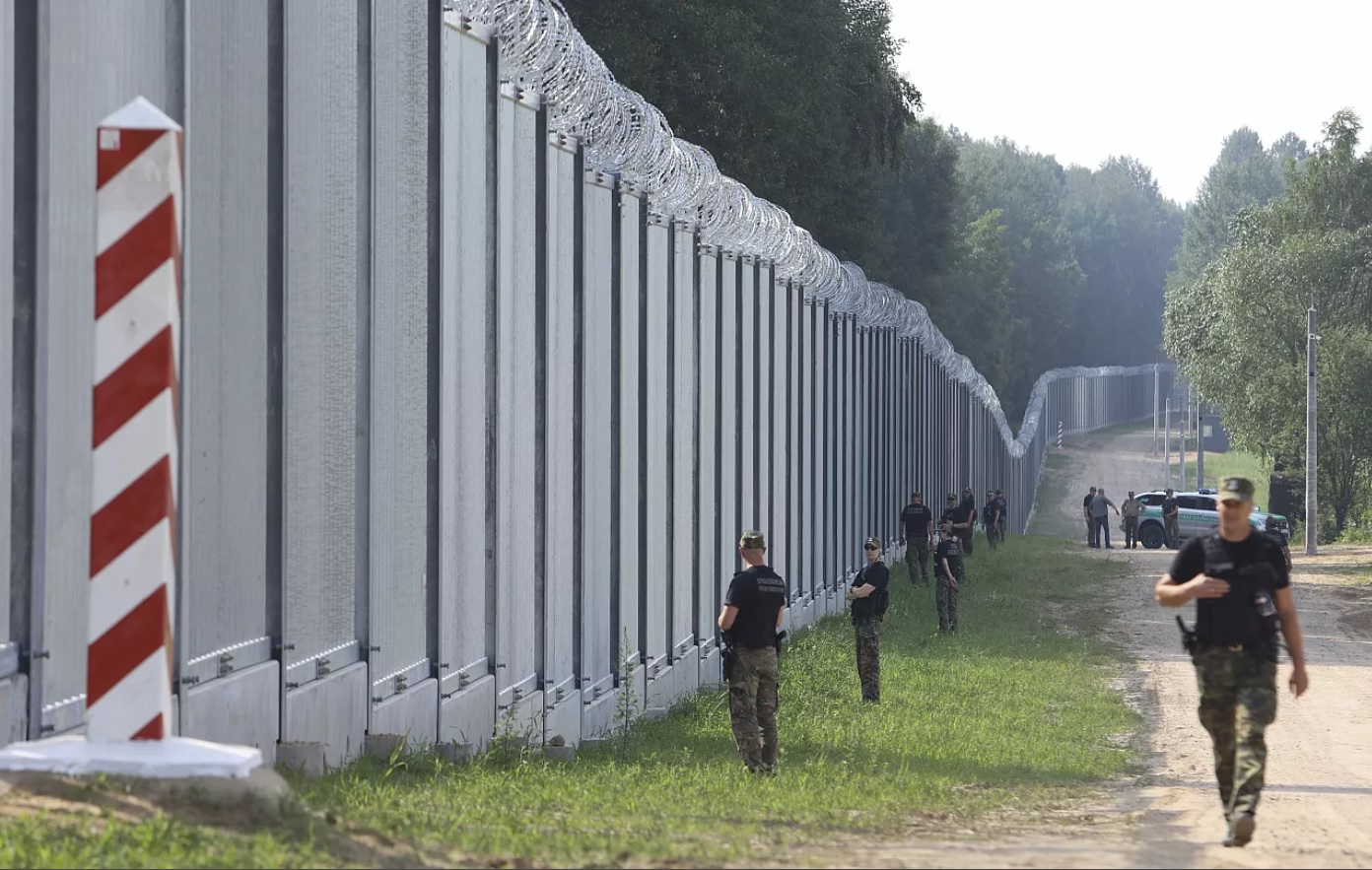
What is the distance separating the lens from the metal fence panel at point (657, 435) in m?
17.1

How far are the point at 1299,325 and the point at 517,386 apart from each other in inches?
2127

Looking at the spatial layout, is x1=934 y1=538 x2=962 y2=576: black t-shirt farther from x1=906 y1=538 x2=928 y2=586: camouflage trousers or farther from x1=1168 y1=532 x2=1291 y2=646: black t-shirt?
x1=1168 y1=532 x2=1291 y2=646: black t-shirt

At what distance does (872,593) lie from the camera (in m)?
17.4

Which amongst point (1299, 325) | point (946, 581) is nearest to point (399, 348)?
point (946, 581)

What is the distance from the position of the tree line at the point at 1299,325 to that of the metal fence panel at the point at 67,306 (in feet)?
180

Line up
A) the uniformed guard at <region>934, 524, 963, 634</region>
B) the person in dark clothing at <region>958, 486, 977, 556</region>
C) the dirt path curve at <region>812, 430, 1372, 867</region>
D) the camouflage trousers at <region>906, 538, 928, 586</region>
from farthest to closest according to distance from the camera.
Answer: the person in dark clothing at <region>958, 486, 977, 556</region> → the camouflage trousers at <region>906, 538, 928, 586</region> → the uniformed guard at <region>934, 524, 963, 634</region> → the dirt path curve at <region>812, 430, 1372, 867</region>

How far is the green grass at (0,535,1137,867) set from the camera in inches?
252

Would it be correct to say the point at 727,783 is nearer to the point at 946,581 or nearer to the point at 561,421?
the point at 561,421

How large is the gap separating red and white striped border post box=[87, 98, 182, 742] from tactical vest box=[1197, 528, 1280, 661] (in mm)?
4155


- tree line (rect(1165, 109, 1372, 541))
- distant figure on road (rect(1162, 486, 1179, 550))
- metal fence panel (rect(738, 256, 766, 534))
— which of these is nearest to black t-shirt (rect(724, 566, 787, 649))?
metal fence panel (rect(738, 256, 766, 534))

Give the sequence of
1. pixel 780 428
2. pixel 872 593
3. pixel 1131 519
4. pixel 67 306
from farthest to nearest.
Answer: pixel 1131 519, pixel 780 428, pixel 872 593, pixel 67 306

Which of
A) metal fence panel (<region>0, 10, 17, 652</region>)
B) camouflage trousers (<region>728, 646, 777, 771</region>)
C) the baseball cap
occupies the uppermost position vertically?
metal fence panel (<region>0, 10, 17, 652</region>)

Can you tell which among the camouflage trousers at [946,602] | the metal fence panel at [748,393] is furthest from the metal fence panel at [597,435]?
the camouflage trousers at [946,602]

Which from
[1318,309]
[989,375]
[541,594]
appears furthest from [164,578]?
[989,375]
